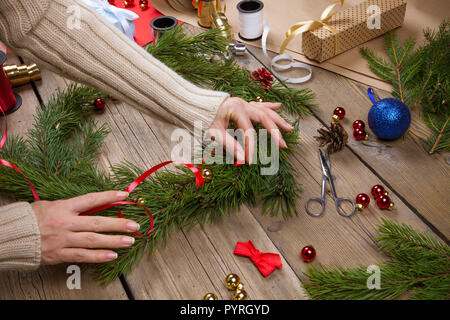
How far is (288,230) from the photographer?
80 cm

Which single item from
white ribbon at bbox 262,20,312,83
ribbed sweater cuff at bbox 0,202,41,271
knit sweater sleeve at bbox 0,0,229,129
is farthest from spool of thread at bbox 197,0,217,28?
ribbed sweater cuff at bbox 0,202,41,271

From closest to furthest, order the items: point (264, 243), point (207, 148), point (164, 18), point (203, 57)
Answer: point (264, 243), point (207, 148), point (203, 57), point (164, 18)

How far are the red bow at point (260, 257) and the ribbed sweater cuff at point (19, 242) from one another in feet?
1.13

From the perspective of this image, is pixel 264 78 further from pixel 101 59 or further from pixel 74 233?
pixel 74 233

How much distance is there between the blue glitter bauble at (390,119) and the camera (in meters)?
0.90

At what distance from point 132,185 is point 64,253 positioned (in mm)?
181

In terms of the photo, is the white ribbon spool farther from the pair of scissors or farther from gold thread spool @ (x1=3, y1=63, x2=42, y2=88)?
gold thread spool @ (x1=3, y1=63, x2=42, y2=88)

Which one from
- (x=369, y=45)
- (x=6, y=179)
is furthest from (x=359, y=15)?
(x=6, y=179)

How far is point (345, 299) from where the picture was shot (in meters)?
0.68

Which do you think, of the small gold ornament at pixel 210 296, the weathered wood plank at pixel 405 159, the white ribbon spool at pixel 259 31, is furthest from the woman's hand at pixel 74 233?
the white ribbon spool at pixel 259 31

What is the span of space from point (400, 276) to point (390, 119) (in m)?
0.35

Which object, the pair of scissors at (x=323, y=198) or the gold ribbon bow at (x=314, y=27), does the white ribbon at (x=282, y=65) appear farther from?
the pair of scissors at (x=323, y=198)

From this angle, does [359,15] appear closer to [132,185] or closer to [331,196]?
[331,196]

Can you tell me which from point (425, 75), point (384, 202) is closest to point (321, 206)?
point (384, 202)
